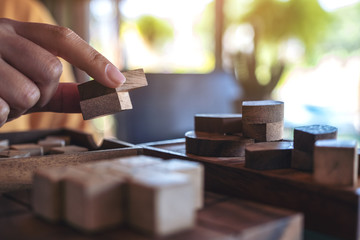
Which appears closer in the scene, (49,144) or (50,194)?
(50,194)

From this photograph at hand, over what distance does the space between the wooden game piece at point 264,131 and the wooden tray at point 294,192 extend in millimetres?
88

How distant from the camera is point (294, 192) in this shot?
73cm

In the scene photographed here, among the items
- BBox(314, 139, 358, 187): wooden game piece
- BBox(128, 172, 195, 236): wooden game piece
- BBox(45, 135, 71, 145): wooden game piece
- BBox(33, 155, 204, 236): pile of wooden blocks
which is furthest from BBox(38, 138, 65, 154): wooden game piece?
BBox(314, 139, 358, 187): wooden game piece

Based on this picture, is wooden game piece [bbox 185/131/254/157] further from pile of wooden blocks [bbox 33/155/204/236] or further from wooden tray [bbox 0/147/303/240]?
pile of wooden blocks [bbox 33/155/204/236]

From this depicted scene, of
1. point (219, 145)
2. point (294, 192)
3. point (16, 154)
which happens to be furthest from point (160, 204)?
point (16, 154)

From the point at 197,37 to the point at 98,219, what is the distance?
4579 millimetres

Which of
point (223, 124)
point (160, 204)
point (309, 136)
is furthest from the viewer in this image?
point (223, 124)

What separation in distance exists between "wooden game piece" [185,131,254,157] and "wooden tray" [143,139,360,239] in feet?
0.10

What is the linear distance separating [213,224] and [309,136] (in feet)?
1.12

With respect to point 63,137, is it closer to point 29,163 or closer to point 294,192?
point 29,163

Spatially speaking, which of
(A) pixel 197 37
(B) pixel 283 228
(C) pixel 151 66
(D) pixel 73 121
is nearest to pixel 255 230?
(B) pixel 283 228

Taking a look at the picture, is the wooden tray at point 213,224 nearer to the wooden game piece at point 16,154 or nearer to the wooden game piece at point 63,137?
the wooden game piece at point 16,154

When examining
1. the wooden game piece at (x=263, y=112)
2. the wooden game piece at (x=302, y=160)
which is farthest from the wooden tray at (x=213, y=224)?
the wooden game piece at (x=263, y=112)

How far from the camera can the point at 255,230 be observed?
1.90 ft
